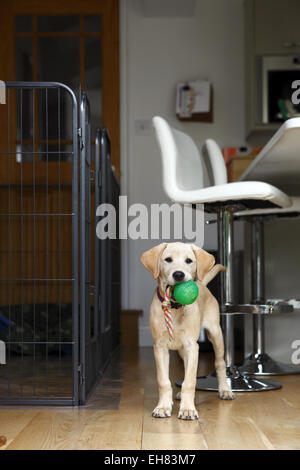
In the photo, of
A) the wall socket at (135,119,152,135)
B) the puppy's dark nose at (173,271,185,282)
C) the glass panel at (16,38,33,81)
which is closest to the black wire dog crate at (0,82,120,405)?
the glass panel at (16,38,33,81)

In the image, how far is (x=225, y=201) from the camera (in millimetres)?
2092

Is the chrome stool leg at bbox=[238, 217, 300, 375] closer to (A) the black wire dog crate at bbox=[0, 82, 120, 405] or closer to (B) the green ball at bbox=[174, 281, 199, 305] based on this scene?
(A) the black wire dog crate at bbox=[0, 82, 120, 405]

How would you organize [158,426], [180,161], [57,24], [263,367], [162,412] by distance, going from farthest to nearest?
[57,24] < [263,367] < [180,161] < [162,412] < [158,426]

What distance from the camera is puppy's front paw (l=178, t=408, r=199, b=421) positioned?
1673mm

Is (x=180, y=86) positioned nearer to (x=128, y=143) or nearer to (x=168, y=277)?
(x=128, y=143)

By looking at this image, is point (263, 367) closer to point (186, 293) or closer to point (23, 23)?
point (186, 293)

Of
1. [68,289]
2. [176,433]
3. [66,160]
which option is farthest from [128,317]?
[176,433]

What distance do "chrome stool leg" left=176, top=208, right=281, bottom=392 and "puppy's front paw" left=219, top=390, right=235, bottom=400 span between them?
112mm

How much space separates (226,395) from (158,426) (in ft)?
1.56

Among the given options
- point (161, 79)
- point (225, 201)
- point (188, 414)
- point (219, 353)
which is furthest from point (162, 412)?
point (161, 79)

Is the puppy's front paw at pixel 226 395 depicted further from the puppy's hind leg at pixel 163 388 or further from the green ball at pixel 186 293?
the green ball at pixel 186 293

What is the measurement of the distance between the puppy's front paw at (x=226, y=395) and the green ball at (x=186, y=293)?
1.43 feet

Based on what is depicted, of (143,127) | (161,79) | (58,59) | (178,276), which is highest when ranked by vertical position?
(58,59)

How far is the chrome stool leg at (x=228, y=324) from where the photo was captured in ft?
7.10
